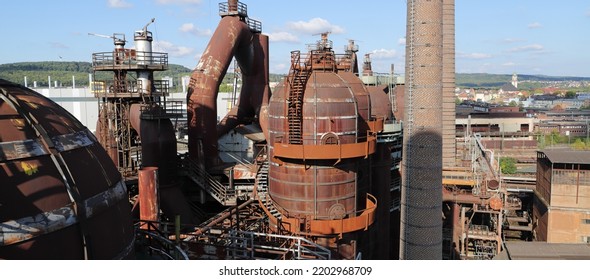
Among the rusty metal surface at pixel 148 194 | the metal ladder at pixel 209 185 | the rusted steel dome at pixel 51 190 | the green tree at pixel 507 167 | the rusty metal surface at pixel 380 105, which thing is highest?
the rusty metal surface at pixel 380 105

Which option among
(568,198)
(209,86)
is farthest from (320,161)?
(568,198)

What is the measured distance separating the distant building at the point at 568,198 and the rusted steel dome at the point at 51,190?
29177 mm

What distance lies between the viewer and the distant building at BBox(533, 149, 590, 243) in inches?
1103

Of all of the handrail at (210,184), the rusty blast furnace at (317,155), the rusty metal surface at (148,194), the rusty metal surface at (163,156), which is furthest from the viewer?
the handrail at (210,184)

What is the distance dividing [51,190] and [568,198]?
31.3 m

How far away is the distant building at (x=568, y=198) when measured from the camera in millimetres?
28016

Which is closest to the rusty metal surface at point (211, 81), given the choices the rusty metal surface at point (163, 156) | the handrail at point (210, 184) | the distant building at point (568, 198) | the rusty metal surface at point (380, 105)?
the handrail at point (210, 184)

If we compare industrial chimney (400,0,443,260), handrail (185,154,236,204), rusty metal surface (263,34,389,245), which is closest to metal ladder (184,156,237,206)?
handrail (185,154,236,204)

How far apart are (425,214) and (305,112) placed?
6719 millimetres

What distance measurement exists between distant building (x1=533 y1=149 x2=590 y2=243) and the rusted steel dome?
2918 cm

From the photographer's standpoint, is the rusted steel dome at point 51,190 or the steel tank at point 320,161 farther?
the steel tank at point 320,161

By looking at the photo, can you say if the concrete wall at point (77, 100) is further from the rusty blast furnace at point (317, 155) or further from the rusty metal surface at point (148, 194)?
the rusty metal surface at point (148, 194)

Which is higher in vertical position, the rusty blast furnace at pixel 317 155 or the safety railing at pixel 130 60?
the safety railing at pixel 130 60

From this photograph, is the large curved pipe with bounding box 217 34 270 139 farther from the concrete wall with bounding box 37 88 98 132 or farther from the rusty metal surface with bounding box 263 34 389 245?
the concrete wall with bounding box 37 88 98 132
